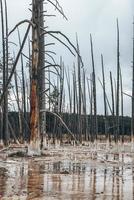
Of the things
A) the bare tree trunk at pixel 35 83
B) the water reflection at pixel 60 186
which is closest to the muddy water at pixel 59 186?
the water reflection at pixel 60 186

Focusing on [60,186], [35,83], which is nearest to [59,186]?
[60,186]

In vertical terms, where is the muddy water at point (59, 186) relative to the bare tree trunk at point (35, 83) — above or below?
below

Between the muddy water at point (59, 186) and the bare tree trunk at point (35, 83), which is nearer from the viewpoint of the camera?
the muddy water at point (59, 186)

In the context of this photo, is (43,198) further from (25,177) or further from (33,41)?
(33,41)

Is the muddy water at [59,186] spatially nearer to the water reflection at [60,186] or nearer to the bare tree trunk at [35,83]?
the water reflection at [60,186]

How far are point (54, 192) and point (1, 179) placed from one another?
241cm

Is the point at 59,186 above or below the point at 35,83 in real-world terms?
below

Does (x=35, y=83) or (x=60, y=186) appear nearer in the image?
(x=60, y=186)

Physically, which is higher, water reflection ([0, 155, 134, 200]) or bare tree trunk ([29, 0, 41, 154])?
bare tree trunk ([29, 0, 41, 154])

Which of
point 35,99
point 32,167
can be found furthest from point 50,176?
point 35,99

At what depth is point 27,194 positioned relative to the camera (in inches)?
352

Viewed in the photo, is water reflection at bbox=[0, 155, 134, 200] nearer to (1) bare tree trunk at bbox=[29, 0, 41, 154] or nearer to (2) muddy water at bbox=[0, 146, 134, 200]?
(2) muddy water at bbox=[0, 146, 134, 200]

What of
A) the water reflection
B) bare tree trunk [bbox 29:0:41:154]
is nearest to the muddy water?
the water reflection

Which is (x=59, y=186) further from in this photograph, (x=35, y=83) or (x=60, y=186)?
(x=35, y=83)
